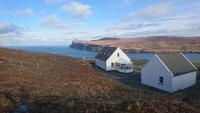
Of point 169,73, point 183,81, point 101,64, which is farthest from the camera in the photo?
point 101,64

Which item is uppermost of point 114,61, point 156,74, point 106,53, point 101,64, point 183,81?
point 106,53

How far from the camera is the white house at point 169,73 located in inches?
1523

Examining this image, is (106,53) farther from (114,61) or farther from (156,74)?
(156,74)

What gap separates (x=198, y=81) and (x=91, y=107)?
29654 mm

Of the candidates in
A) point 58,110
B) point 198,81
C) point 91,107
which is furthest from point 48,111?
point 198,81

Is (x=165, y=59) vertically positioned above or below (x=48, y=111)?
above

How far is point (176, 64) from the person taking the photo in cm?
4169

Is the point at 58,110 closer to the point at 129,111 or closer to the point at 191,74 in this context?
the point at 129,111

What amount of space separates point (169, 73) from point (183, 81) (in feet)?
11.0

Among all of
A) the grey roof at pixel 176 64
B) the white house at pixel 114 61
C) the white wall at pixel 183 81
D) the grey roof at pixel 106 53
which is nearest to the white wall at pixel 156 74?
the grey roof at pixel 176 64

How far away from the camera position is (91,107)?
817 inches

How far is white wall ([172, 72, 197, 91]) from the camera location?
38.6m

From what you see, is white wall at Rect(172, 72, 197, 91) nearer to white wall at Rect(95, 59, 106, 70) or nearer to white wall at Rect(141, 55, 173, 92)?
white wall at Rect(141, 55, 173, 92)

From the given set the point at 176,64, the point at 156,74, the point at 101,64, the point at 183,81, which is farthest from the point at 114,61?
the point at 183,81
